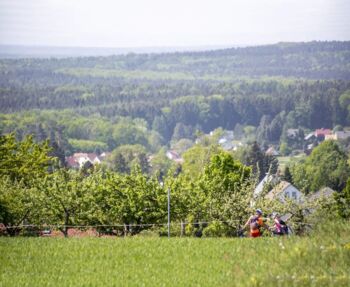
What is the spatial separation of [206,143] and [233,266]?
105446 mm

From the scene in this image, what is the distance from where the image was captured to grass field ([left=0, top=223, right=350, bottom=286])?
58.1 ft

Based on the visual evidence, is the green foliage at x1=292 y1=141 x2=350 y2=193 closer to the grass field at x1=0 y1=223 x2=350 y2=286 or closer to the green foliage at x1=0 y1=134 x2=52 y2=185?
the green foliage at x1=0 y1=134 x2=52 y2=185

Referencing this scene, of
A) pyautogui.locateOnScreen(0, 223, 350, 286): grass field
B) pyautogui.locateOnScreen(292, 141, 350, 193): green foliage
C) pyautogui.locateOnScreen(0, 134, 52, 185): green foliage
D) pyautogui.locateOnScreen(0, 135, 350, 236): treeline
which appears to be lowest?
pyautogui.locateOnScreen(292, 141, 350, 193): green foliage

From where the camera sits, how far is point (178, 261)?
888 inches

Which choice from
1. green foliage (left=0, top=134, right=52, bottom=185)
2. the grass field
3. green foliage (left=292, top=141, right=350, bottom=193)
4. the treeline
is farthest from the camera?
green foliage (left=292, top=141, right=350, bottom=193)

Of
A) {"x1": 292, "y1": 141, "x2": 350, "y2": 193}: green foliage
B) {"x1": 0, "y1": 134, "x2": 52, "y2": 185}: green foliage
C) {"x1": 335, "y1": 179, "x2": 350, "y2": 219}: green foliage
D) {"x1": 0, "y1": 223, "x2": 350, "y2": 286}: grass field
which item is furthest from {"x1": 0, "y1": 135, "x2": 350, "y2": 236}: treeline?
{"x1": 292, "y1": 141, "x2": 350, "y2": 193}: green foliage

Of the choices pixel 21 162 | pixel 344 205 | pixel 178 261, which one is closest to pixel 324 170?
pixel 21 162

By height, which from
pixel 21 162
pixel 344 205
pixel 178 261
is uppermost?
pixel 178 261

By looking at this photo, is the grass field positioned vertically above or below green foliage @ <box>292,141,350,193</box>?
above

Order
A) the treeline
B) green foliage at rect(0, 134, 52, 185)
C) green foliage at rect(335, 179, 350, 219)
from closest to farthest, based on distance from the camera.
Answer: green foliage at rect(335, 179, 350, 219) → the treeline → green foliage at rect(0, 134, 52, 185)

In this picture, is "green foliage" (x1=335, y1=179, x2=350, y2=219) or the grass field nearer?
the grass field

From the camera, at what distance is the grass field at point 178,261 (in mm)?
17703

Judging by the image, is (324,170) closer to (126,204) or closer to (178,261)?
(126,204)

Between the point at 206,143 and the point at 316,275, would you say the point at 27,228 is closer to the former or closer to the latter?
the point at 316,275
